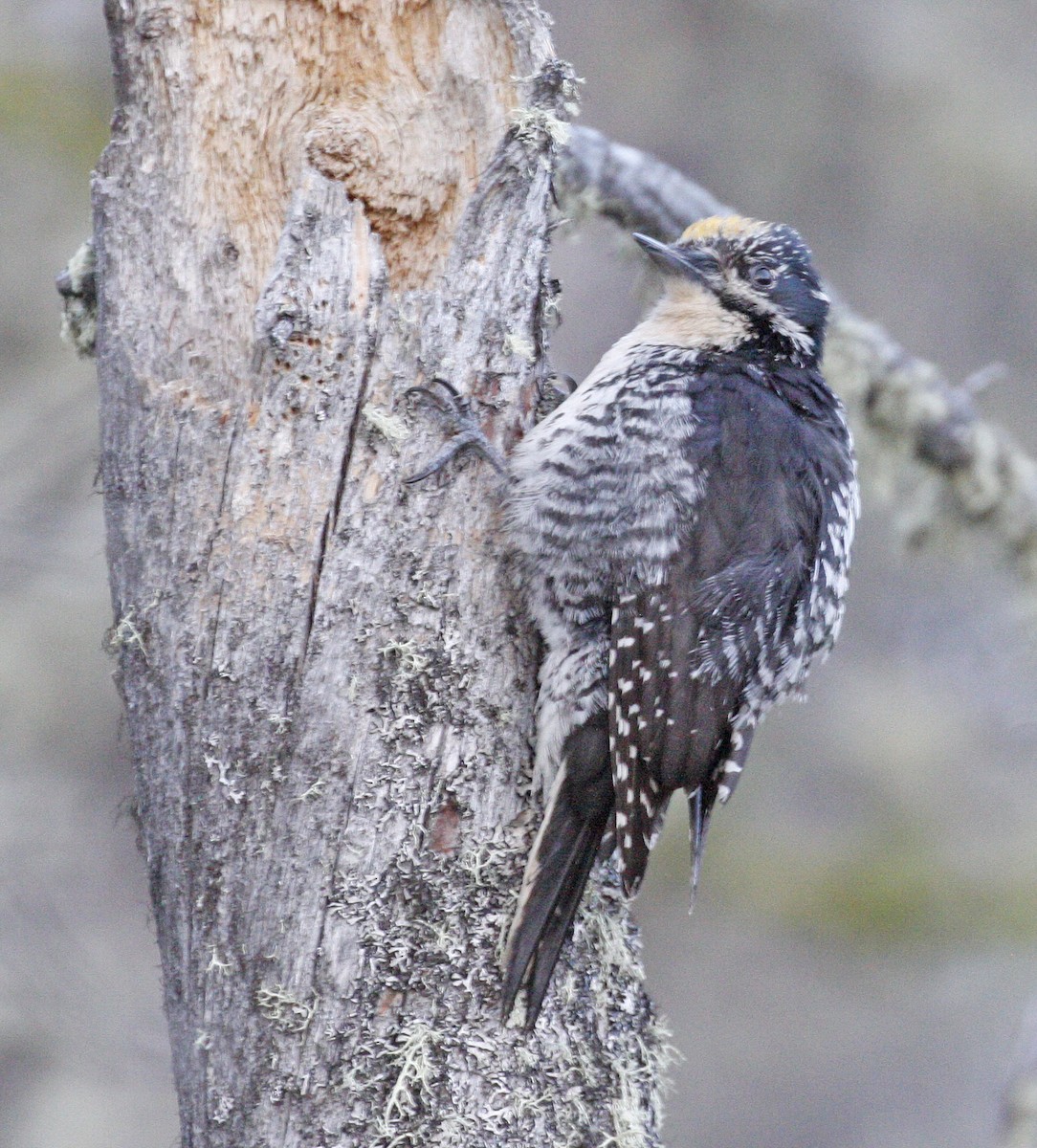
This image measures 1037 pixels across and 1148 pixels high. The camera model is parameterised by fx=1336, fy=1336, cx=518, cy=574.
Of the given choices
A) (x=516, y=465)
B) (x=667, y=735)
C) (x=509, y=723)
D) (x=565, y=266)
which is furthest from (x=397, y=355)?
(x=565, y=266)

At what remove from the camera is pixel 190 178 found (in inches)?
93.1

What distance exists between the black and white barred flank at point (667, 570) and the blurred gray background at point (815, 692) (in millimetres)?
2194

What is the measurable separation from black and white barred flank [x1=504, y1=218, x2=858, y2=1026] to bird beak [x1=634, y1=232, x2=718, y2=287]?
0.05 meters

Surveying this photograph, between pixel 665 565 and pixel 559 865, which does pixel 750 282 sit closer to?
pixel 665 565

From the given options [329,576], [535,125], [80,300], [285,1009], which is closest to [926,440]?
[535,125]

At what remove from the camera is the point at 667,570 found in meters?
2.76

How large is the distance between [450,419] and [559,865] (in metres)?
0.83

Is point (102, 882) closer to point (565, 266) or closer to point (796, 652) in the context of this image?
point (565, 266)

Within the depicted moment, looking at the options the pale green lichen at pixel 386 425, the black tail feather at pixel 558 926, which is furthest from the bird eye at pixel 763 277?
the black tail feather at pixel 558 926

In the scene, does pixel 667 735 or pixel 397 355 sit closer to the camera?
pixel 397 355

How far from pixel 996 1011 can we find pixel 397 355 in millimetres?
5253

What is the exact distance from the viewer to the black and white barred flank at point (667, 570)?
2523 mm

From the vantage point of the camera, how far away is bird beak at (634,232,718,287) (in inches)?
124

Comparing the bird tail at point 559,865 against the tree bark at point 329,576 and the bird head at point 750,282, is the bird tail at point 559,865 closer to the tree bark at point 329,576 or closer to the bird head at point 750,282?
the tree bark at point 329,576
